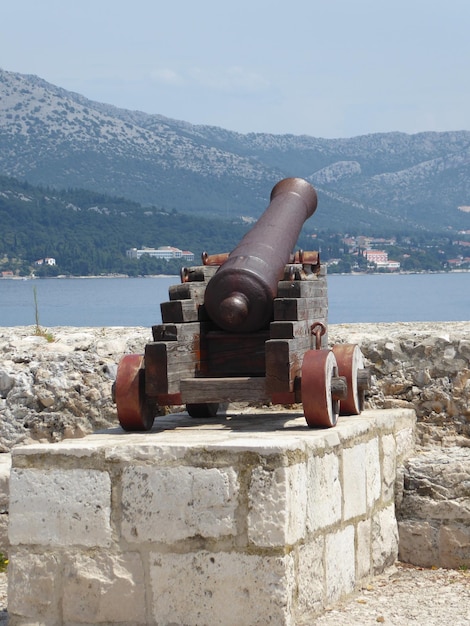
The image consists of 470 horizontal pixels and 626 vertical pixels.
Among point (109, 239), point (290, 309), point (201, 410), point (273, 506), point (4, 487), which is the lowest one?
point (4, 487)

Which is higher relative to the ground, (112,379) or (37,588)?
(112,379)

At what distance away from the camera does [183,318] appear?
572 cm

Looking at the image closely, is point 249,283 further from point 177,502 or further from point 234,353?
point 177,502

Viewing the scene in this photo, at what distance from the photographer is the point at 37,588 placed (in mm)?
4914

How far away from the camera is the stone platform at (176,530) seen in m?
4.67

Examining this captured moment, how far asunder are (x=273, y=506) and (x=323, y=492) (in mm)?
422

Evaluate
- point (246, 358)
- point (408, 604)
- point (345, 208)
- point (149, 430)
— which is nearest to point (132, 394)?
point (149, 430)

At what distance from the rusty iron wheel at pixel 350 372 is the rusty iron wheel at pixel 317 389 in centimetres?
39

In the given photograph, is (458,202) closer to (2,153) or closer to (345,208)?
(345,208)

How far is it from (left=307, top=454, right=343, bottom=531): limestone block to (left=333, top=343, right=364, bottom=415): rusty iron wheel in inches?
25.1

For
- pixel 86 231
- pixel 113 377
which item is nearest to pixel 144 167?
pixel 86 231

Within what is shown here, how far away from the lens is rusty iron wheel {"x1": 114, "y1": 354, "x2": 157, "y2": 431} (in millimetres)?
5590

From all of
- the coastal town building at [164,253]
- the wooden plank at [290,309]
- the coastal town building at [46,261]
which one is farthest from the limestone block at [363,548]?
the coastal town building at [46,261]

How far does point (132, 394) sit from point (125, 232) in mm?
88484
